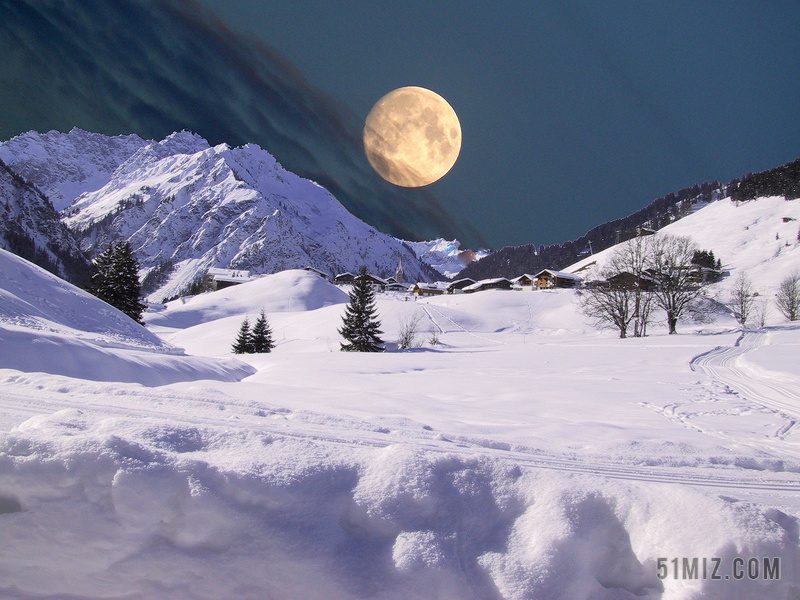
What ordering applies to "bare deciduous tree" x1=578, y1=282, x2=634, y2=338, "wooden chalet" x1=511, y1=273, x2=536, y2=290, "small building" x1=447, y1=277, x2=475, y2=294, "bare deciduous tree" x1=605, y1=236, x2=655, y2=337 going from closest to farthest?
"bare deciduous tree" x1=578, y1=282, x2=634, y2=338 < "bare deciduous tree" x1=605, y1=236, x2=655, y2=337 < "wooden chalet" x1=511, y1=273, x2=536, y2=290 < "small building" x1=447, y1=277, x2=475, y2=294

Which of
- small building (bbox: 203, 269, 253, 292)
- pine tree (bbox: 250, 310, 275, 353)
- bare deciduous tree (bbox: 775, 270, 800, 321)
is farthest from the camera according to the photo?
small building (bbox: 203, 269, 253, 292)

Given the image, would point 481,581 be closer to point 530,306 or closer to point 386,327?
point 386,327

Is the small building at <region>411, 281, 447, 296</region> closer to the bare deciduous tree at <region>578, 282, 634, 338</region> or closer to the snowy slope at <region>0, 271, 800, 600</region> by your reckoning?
the bare deciduous tree at <region>578, 282, 634, 338</region>

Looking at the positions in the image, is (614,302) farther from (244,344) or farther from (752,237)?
(752,237)

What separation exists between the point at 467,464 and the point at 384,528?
3.54ft

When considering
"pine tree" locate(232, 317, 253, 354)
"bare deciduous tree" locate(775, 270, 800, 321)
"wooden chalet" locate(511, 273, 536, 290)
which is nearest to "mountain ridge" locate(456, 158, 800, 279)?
"wooden chalet" locate(511, 273, 536, 290)

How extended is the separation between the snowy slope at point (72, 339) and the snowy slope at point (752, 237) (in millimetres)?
78665

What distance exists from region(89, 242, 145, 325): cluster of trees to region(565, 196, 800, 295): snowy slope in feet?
249

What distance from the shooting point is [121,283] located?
35.3m

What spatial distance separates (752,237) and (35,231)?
765 feet

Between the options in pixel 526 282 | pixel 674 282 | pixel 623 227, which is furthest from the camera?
pixel 623 227

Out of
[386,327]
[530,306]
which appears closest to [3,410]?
[386,327]

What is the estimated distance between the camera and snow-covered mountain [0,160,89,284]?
135 metres

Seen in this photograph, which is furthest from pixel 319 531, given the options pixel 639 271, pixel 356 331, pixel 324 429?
pixel 639 271
